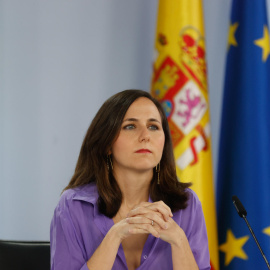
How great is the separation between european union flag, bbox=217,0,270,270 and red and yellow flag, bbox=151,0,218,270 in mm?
119

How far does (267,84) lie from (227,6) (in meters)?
0.81

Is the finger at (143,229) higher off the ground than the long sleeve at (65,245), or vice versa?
the finger at (143,229)

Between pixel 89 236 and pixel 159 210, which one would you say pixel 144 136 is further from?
pixel 89 236

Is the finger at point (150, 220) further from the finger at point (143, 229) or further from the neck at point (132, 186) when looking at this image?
the neck at point (132, 186)

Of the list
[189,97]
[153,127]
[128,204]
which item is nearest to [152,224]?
[128,204]

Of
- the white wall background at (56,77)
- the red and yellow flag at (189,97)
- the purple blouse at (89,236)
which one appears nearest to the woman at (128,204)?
the purple blouse at (89,236)

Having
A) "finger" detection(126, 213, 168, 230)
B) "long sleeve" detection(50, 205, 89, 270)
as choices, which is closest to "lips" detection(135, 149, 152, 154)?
"finger" detection(126, 213, 168, 230)

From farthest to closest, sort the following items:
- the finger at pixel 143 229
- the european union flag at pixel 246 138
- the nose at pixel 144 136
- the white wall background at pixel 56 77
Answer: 1. the white wall background at pixel 56 77
2. the european union flag at pixel 246 138
3. the nose at pixel 144 136
4. the finger at pixel 143 229

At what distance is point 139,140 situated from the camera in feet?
6.19

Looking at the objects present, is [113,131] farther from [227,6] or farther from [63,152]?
[227,6]

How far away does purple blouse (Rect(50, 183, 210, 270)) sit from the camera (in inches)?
72.3

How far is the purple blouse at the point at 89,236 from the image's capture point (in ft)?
6.03

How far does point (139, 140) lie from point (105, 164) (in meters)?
0.22

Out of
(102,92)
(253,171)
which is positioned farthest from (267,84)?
(102,92)
